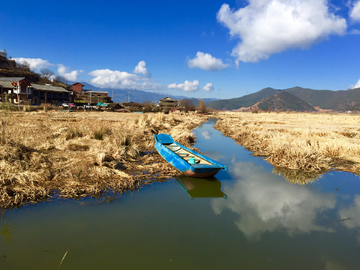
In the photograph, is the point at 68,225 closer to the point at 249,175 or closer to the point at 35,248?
the point at 35,248

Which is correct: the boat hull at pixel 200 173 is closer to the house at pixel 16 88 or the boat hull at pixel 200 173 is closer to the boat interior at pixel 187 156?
the boat interior at pixel 187 156

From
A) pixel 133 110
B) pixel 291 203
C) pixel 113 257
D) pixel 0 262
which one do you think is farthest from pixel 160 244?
pixel 133 110

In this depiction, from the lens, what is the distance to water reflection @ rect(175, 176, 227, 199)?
8414 mm

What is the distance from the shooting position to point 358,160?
13016mm

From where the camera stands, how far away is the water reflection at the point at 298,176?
34.1 ft

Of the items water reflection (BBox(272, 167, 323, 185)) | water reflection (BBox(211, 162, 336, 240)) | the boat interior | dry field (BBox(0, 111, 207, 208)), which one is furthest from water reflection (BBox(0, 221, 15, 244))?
water reflection (BBox(272, 167, 323, 185))

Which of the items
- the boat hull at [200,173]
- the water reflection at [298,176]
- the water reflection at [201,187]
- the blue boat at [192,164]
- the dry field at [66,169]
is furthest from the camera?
the water reflection at [298,176]

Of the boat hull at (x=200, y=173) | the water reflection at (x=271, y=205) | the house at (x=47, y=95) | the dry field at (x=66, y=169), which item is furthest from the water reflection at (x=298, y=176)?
the house at (x=47, y=95)

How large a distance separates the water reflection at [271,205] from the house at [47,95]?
58.3 meters

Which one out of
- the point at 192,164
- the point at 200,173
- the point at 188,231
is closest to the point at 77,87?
the point at 192,164

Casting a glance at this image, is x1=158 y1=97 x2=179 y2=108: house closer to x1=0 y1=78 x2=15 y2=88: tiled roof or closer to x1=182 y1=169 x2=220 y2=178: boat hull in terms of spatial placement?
x1=0 y1=78 x2=15 y2=88: tiled roof

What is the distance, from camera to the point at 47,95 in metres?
59.3

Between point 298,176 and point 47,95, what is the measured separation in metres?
65.6

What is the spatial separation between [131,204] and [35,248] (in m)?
2.78
